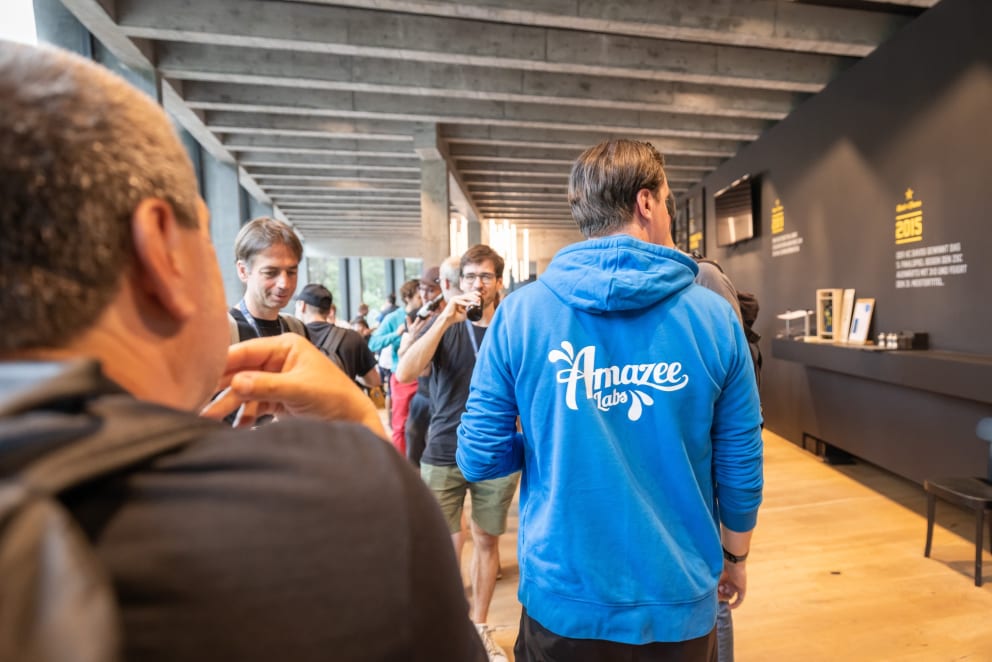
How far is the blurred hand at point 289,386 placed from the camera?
61 centimetres

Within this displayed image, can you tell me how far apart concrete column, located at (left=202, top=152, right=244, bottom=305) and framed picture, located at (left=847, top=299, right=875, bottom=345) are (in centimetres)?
808

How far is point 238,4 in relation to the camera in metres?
4.36

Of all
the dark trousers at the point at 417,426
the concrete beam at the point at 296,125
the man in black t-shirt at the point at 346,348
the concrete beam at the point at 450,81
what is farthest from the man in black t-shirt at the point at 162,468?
the concrete beam at the point at 296,125

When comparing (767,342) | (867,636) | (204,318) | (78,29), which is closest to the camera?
(204,318)

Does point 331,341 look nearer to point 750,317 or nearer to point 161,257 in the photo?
point 750,317

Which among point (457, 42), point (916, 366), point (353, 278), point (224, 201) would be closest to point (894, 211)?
point (916, 366)

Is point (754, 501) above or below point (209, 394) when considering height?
below

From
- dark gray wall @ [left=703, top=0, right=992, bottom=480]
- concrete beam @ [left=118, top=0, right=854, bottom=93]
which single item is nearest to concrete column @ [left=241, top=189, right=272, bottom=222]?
concrete beam @ [left=118, top=0, right=854, bottom=93]

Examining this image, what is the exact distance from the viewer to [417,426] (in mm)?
2994

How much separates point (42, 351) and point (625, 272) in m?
0.98

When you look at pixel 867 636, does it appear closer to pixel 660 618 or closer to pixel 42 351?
pixel 660 618

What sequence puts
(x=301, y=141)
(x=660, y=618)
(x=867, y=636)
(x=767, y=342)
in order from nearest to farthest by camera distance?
1. (x=660, y=618)
2. (x=867, y=636)
3. (x=767, y=342)
4. (x=301, y=141)

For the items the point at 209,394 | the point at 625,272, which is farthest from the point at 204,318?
the point at 625,272

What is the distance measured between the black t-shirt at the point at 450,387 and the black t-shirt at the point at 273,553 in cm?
197
